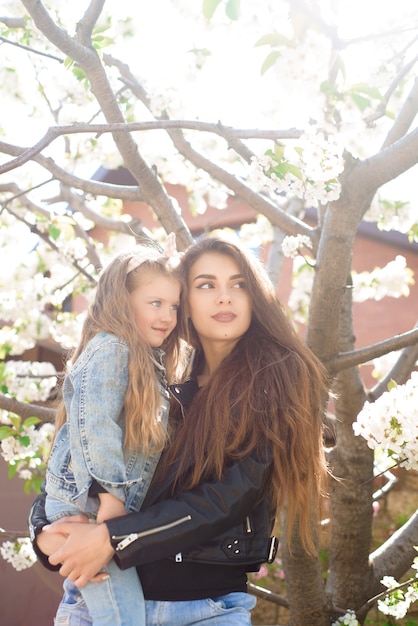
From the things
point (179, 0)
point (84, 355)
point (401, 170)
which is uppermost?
point (179, 0)

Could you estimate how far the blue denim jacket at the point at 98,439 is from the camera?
73.6 inches

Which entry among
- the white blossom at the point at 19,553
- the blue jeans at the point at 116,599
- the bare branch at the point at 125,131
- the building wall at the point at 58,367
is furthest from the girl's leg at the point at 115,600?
the building wall at the point at 58,367

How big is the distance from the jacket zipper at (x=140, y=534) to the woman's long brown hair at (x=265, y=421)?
141mm

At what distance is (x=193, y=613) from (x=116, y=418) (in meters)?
0.55

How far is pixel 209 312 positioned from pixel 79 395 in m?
0.60

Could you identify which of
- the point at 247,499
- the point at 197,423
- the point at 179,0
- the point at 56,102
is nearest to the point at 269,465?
the point at 247,499

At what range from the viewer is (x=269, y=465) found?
194 cm

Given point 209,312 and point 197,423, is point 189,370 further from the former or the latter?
point 197,423

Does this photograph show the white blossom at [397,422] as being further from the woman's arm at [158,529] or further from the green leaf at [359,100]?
the green leaf at [359,100]

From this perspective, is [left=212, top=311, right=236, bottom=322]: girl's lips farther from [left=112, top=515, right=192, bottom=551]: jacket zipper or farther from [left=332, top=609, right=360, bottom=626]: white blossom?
[left=332, top=609, right=360, bottom=626]: white blossom

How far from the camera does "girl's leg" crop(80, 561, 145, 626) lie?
5.88ft

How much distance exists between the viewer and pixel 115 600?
180 centimetres

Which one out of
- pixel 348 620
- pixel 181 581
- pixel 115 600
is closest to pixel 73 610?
pixel 115 600

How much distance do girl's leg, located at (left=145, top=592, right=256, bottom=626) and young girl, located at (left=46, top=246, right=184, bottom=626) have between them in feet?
0.15
